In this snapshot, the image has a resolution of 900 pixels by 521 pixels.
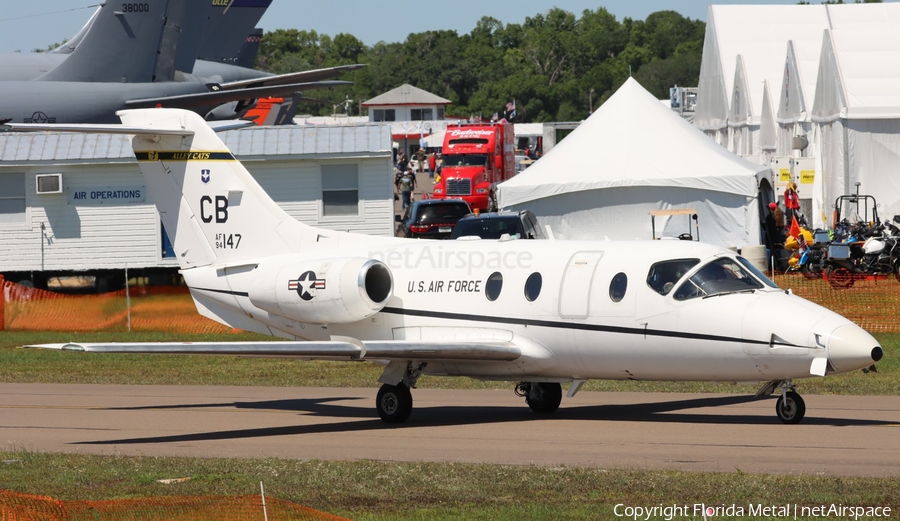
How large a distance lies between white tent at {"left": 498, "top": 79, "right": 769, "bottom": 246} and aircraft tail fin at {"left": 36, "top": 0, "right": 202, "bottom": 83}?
541 inches

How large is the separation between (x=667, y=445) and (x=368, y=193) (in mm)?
20584

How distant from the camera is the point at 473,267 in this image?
1461cm

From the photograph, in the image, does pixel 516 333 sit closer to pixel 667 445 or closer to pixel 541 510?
pixel 667 445

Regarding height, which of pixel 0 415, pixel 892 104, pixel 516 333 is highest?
pixel 892 104

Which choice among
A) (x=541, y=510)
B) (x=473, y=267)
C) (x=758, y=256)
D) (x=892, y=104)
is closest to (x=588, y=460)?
(x=541, y=510)

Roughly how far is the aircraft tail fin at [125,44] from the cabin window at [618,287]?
29489 millimetres

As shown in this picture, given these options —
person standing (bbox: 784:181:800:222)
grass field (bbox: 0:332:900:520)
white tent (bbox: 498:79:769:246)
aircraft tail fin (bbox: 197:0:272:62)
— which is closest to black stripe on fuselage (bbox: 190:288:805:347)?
grass field (bbox: 0:332:900:520)

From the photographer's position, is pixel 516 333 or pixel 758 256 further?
pixel 758 256

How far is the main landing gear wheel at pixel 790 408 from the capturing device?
13023mm

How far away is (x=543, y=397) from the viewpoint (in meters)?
15.1

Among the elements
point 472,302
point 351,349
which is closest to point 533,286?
point 472,302

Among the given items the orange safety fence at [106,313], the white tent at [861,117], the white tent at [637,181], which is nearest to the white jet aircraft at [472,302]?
the orange safety fence at [106,313]

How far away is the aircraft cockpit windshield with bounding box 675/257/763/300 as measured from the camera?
1302 centimetres

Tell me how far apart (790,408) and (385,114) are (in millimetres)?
139341
